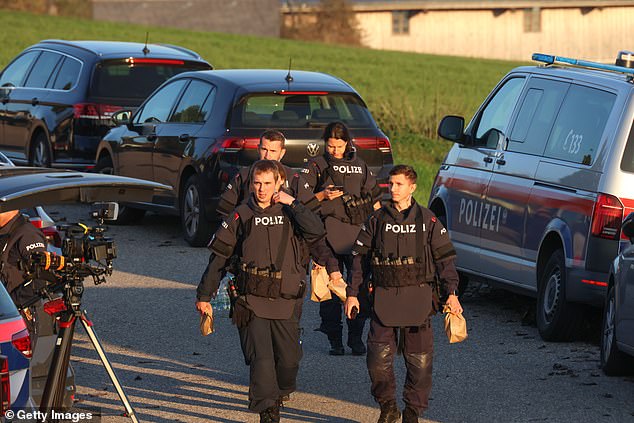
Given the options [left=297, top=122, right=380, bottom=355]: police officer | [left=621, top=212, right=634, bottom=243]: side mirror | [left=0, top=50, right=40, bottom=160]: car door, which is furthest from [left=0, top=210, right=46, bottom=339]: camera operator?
[left=0, top=50, right=40, bottom=160]: car door

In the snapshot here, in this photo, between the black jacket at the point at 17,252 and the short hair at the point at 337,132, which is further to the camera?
the short hair at the point at 337,132

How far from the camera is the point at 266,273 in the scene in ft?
26.7

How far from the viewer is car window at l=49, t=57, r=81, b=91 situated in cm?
1817

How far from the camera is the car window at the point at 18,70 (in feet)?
64.8

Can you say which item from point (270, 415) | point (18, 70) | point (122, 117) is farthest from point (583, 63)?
point (18, 70)

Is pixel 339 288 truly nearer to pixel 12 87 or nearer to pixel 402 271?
pixel 402 271

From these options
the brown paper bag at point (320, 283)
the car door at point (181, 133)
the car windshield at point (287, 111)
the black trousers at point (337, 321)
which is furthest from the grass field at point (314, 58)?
the brown paper bag at point (320, 283)

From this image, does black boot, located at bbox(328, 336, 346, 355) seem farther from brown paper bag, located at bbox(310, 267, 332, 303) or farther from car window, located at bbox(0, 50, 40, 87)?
car window, located at bbox(0, 50, 40, 87)

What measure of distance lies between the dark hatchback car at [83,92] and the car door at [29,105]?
13mm

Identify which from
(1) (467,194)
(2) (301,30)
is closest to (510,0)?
(2) (301,30)

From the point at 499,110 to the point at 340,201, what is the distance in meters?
2.33

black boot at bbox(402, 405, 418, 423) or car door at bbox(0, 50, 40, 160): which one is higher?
black boot at bbox(402, 405, 418, 423)

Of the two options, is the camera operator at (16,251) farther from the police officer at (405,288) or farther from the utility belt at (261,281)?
the police officer at (405,288)
